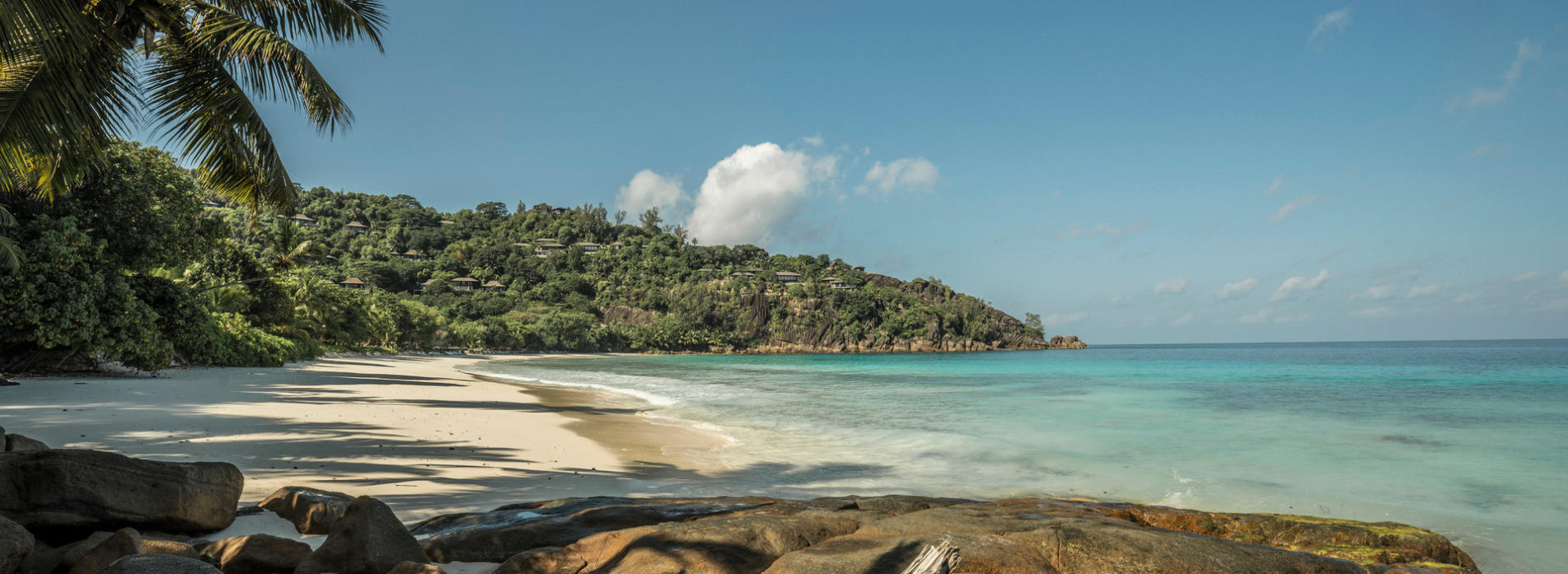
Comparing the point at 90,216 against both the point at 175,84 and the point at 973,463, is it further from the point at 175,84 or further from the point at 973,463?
the point at 973,463

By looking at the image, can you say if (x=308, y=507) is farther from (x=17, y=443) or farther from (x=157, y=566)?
(x=17, y=443)

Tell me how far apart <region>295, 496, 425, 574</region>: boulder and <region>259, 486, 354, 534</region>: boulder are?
30.5 inches

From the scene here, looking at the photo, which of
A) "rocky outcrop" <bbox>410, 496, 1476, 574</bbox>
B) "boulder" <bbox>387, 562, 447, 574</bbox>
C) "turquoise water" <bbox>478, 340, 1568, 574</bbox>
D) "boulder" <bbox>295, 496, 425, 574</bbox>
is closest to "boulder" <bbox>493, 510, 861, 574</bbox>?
"rocky outcrop" <bbox>410, 496, 1476, 574</bbox>

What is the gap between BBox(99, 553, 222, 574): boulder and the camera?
2600 mm

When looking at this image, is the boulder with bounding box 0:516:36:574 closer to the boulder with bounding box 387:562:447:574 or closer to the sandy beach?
the boulder with bounding box 387:562:447:574

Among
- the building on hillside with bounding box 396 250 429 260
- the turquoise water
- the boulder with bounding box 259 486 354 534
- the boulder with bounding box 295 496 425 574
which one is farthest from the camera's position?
the building on hillside with bounding box 396 250 429 260

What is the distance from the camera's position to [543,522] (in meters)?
4.36

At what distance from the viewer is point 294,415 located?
36.5 ft

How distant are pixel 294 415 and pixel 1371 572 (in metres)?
13.4

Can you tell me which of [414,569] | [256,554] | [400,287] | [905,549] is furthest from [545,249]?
[905,549]

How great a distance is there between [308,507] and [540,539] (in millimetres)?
1672

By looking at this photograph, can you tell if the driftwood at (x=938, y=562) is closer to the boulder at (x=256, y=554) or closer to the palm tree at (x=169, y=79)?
the boulder at (x=256, y=554)

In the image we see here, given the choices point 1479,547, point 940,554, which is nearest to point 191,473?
point 940,554

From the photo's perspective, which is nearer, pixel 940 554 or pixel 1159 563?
pixel 940 554
